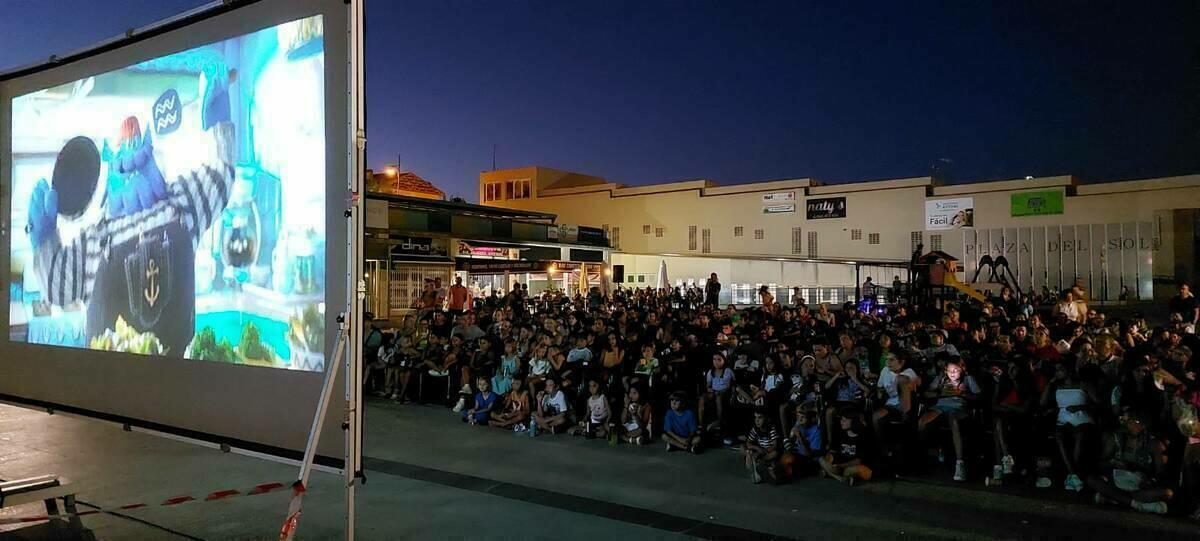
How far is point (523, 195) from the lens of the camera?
1845 inches

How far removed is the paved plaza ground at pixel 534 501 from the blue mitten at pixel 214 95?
2.98 m

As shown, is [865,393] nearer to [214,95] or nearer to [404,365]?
[214,95]

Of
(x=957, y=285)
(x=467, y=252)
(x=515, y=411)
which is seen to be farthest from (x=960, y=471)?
(x=467, y=252)

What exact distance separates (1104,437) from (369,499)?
634 cm

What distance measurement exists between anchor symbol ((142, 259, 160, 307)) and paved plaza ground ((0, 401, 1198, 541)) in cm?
187

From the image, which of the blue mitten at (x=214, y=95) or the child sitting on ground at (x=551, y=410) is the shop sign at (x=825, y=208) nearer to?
the child sitting on ground at (x=551, y=410)

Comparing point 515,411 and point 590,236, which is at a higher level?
point 590,236

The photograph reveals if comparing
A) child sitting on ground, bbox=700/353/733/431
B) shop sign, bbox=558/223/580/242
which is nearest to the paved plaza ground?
child sitting on ground, bbox=700/353/733/431

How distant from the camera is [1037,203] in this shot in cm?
3244

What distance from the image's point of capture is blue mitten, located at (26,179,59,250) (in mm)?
5027

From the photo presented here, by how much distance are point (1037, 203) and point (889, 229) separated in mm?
6369

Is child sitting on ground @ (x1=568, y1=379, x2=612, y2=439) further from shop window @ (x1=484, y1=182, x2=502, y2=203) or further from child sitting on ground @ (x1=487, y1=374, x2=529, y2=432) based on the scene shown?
shop window @ (x1=484, y1=182, x2=502, y2=203)

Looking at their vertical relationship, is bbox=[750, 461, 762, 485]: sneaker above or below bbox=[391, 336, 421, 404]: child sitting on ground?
below

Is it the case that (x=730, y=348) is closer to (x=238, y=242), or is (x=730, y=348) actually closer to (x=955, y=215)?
(x=238, y=242)
